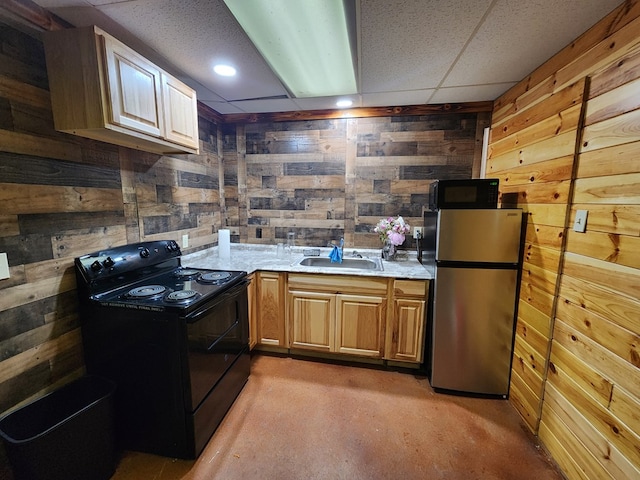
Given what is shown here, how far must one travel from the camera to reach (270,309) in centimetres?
245

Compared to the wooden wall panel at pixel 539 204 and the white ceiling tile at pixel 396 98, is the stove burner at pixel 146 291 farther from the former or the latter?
the wooden wall panel at pixel 539 204

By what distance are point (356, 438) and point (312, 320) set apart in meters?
0.93

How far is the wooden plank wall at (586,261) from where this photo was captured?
1.16 m

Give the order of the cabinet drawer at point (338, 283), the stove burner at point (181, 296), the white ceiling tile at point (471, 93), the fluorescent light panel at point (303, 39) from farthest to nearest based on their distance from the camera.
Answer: the cabinet drawer at point (338, 283), the white ceiling tile at point (471, 93), the stove burner at point (181, 296), the fluorescent light panel at point (303, 39)

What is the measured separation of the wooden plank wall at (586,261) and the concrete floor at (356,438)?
0.27 metres

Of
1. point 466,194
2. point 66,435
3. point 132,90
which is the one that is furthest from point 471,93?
point 66,435

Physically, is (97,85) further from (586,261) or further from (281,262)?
(586,261)

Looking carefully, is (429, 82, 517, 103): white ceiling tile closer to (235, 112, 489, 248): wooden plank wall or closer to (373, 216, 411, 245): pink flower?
(235, 112, 489, 248): wooden plank wall

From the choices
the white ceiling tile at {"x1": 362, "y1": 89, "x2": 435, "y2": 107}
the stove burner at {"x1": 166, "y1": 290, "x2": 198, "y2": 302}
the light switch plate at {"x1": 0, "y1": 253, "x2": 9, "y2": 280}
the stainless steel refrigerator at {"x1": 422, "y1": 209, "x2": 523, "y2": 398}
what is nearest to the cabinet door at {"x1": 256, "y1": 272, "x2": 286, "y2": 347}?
the stove burner at {"x1": 166, "y1": 290, "x2": 198, "y2": 302}

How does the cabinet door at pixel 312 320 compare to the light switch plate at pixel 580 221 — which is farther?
the cabinet door at pixel 312 320

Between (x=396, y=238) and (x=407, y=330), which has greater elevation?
(x=396, y=238)

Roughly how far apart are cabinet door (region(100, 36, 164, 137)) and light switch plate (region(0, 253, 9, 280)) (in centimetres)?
78

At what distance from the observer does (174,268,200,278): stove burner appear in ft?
6.51

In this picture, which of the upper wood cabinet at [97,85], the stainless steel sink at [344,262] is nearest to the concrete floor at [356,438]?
the stainless steel sink at [344,262]
